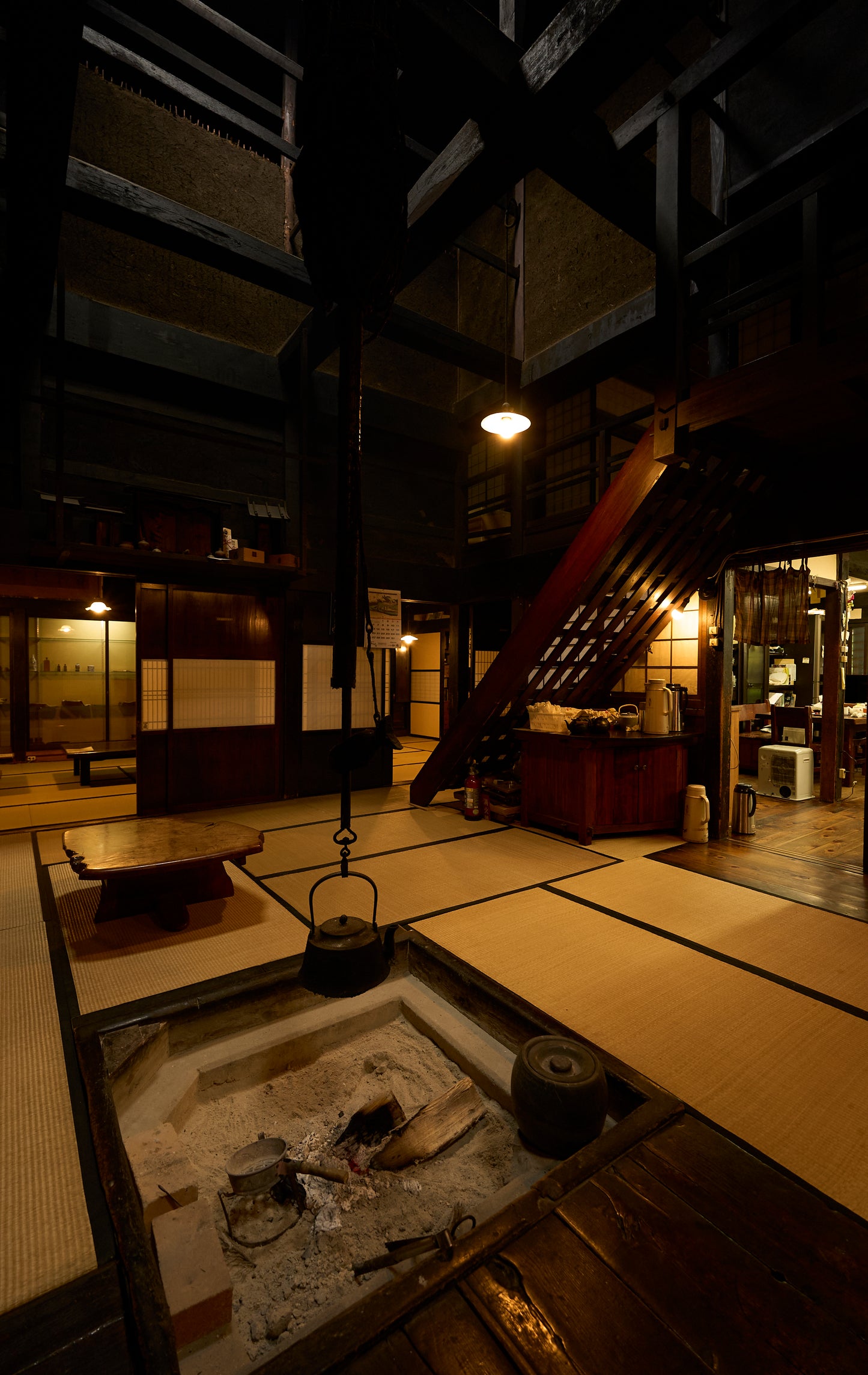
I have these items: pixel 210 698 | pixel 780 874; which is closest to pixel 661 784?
pixel 780 874

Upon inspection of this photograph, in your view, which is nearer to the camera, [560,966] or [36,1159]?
[36,1159]

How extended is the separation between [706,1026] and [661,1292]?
4.20ft

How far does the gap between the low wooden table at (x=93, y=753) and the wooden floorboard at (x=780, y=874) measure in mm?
6910

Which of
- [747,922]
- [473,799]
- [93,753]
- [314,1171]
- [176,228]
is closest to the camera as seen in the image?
[314,1171]

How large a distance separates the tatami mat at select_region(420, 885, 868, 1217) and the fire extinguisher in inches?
97.7

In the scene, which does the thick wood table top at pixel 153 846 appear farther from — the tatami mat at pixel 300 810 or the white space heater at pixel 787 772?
the white space heater at pixel 787 772

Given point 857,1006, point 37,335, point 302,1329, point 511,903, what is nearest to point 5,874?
point 511,903

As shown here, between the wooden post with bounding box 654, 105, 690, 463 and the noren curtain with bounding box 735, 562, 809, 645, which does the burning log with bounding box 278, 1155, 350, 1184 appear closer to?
the wooden post with bounding box 654, 105, 690, 463

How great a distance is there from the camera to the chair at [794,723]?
7.70 metres

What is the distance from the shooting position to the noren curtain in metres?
5.67

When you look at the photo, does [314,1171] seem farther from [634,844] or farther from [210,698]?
[210,698]

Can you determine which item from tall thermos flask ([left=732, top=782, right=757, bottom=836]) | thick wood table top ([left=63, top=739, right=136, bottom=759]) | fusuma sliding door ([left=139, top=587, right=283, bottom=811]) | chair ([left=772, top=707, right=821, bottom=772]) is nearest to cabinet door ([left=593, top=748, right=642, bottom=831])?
tall thermos flask ([left=732, top=782, right=757, bottom=836])

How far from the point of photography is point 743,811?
5363 mm

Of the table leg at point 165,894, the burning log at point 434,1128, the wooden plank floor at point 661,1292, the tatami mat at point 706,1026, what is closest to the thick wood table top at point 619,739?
the tatami mat at point 706,1026
